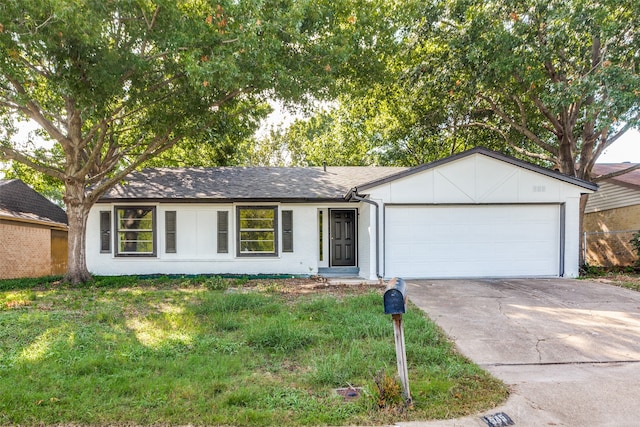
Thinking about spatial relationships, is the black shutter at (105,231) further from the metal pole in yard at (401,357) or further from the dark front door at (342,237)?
the metal pole in yard at (401,357)

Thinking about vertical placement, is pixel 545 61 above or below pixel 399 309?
above

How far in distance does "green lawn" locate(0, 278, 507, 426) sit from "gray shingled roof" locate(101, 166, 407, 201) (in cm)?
537

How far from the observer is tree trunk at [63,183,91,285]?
1134 cm

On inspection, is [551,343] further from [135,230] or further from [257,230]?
[135,230]

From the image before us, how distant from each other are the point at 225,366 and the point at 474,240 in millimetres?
8714

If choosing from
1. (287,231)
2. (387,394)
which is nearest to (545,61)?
(287,231)

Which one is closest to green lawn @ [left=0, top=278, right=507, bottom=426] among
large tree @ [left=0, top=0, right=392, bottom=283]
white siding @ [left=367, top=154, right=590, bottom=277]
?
white siding @ [left=367, top=154, right=590, bottom=277]

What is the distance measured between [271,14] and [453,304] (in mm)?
7155

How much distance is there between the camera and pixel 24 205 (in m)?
15.9

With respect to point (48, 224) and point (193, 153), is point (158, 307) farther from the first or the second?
point (193, 153)

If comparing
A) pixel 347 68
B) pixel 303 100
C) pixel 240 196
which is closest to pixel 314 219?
pixel 240 196

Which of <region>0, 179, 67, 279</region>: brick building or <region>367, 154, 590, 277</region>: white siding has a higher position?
<region>367, 154, 590, 277</region>: white siding

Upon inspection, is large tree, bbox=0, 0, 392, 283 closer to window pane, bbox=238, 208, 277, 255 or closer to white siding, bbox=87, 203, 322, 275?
white siding, bbox=87, 203, 322, 275

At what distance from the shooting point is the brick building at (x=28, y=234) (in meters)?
13.8
